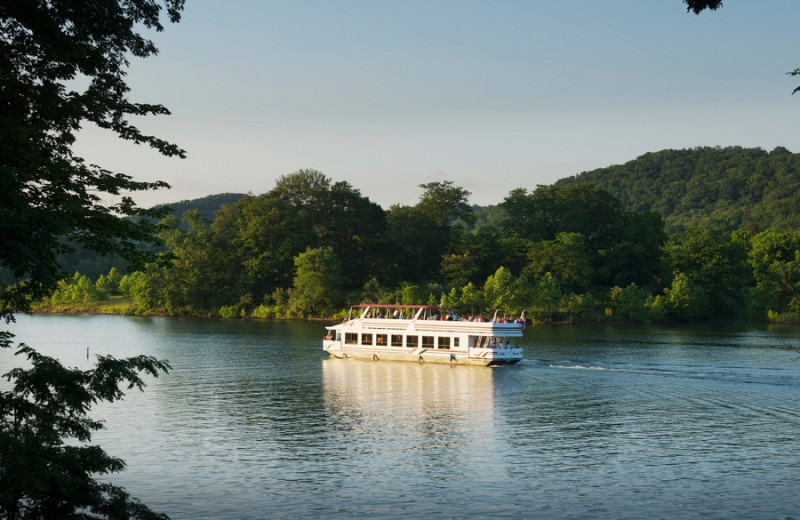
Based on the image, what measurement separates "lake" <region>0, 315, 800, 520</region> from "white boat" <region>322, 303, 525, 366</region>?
144 cm

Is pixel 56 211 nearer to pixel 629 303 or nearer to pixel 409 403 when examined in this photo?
pixel 409 403

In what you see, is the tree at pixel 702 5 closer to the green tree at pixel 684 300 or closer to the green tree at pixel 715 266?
the green tree at pixel 684 300

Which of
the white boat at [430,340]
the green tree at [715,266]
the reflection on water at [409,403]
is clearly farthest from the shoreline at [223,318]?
the reflection on water at [409,403]

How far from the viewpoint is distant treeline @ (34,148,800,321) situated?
137m

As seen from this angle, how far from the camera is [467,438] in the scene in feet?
125

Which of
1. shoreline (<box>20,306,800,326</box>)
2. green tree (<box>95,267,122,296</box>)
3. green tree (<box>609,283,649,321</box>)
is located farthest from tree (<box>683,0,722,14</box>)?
green tree (<box>95,267,122,296</box>)

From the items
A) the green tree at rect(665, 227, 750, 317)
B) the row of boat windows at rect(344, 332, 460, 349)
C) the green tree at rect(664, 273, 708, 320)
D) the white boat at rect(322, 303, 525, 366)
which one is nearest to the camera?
the white boat at rect(322, 303, 525, 366)

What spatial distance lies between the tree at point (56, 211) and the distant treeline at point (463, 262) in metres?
115

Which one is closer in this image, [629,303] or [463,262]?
[629,303]

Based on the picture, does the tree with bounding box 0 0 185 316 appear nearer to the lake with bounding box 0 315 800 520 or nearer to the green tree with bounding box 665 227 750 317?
the lake with bounding box 0 315 800 520

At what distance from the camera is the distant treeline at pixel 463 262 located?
137250mm

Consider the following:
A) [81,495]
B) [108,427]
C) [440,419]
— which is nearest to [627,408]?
[440,419]

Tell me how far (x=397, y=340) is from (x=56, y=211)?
182 ft

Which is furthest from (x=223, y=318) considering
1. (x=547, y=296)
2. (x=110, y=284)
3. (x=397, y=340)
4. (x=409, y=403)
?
(x=409, y=403)
